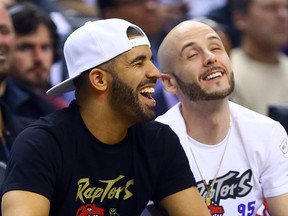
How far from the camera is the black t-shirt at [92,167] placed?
3.74m

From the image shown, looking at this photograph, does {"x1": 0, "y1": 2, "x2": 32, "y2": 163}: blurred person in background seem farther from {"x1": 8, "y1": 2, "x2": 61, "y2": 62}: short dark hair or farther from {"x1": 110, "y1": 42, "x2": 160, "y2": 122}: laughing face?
{"x1": 110, "y1": 42, "x2": 160, "y2": 122}: laughing face

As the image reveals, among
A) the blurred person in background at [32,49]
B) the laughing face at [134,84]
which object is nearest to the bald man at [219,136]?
the laughing face at [134,84]

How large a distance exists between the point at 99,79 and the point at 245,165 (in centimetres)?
96

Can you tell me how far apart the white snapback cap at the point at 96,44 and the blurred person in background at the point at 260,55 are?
2.78 m

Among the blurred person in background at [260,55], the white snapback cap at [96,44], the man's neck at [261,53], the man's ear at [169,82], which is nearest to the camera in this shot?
the white snapback cap at [96,44]

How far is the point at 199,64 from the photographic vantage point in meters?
4.56

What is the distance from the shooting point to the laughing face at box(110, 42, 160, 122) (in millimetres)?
3934

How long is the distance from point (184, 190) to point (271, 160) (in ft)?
2.12

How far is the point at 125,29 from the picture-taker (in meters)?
4.00

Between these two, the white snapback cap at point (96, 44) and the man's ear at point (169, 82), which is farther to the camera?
the man's ear at point (169, 82)

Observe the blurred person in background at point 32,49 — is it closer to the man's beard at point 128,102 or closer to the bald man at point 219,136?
the bald man at point 219,136

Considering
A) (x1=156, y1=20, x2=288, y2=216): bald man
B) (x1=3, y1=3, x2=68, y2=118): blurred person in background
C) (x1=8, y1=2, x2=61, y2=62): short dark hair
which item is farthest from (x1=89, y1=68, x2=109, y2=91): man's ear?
(x1=8, y1=2, x2=61, y2=62): short dark hair

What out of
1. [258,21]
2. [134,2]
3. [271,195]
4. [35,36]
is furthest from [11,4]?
[271,195]

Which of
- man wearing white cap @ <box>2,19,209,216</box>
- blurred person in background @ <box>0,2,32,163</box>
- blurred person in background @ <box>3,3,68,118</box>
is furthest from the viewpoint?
blurred person in background @ <box>3,3,68,118</box>
